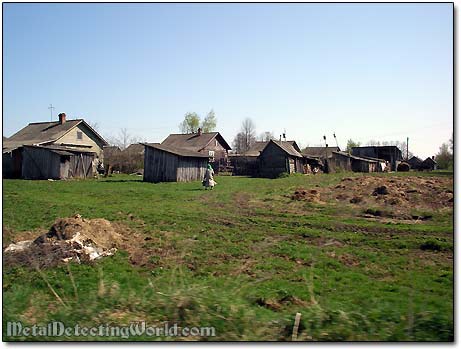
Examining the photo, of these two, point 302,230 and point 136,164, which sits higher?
point 136,164

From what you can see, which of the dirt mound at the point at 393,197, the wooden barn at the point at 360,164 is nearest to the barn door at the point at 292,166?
the wooden barn at the point at 360,164

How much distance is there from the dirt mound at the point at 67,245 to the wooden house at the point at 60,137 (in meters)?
30.2

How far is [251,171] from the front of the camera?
53312mm

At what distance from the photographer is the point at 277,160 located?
49.3m

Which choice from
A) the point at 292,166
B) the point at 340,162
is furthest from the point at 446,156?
the point at 340,162

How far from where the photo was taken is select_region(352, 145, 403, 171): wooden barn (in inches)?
2554

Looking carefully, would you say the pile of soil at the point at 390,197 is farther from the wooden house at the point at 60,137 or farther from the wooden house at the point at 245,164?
the wooden house at the point at 245,164

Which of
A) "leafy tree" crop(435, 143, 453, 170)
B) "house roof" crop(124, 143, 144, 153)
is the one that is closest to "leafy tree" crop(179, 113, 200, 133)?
"house roof" crop(124, 143, 144, 153)

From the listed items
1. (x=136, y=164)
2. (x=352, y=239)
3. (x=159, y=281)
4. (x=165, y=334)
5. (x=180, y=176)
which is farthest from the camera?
(x=136, y=164)

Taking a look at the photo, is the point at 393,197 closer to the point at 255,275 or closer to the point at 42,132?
the point at 255,275

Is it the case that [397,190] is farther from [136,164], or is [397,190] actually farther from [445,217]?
[136,164]

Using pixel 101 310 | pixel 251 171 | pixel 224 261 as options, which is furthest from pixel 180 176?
pixel 101 310

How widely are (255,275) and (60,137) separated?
3819 cm

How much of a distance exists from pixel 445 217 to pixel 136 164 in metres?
41.3
